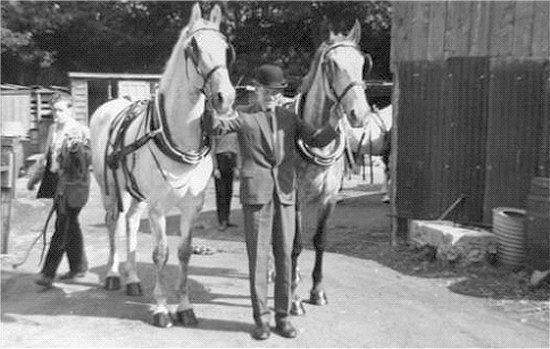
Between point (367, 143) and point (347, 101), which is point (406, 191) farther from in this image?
point (367, 143)

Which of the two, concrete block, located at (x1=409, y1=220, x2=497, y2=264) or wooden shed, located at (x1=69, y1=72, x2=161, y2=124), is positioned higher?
wooden shed, located at (x1=69, y1=72, x2=161, y2=124)

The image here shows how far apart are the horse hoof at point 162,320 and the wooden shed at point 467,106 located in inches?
179

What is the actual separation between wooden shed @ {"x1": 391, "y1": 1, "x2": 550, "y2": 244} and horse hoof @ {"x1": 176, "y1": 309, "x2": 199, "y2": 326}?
4.34m

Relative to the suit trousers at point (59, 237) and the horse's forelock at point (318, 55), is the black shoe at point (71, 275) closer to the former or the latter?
the suit trousers at point (59, 237)

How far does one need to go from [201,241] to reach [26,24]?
19350 mm

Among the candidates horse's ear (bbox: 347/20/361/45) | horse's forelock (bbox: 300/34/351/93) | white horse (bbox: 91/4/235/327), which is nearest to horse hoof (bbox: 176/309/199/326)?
white horse (bbox: 91/4/235/327)

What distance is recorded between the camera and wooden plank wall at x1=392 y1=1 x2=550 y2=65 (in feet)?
26.1

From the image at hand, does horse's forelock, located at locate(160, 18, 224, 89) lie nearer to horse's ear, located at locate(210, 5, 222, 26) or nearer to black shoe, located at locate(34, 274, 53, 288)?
horse's ear, located at locate(210, 5, 222, 26)

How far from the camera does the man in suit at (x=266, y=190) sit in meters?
5.27

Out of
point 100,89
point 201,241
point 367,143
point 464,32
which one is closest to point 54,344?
point 201,241

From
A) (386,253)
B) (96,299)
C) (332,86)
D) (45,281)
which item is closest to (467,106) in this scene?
(386,253)

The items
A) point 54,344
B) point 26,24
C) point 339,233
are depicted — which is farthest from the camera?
point 26,24

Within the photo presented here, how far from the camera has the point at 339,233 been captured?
35.0 ft

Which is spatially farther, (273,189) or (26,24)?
(26,24)
